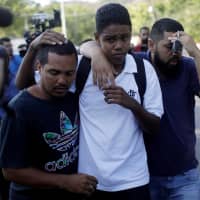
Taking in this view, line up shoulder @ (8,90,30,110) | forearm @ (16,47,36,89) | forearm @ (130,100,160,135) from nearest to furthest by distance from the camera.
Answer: shoulder @ (8,90,30,110) < forearm @ (130,100,160,135) < forearm @ (16,47,36,89)

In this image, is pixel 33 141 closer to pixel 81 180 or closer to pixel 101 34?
pixel 81 180

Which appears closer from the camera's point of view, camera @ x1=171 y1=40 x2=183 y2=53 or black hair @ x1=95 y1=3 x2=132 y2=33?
black hair @ x1=95 y1=3 x2=132 y2=33

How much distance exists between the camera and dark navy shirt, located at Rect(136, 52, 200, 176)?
8.98ft

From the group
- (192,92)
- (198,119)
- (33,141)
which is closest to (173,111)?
(192,92)

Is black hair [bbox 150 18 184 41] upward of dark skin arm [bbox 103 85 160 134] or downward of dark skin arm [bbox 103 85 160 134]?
upward

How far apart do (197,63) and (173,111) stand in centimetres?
29

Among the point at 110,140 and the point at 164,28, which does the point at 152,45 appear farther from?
the point at 110,140

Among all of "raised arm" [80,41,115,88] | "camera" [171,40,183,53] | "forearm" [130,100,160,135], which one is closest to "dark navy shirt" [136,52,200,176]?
"camera" [171,40,183,53]

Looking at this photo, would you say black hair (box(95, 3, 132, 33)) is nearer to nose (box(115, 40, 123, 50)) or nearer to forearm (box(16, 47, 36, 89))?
nose (box(115, 40, 123, 50))

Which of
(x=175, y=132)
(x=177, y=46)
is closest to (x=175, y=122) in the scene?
(x=175, y=132)

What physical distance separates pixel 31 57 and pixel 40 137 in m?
0.42

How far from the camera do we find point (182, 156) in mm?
2793

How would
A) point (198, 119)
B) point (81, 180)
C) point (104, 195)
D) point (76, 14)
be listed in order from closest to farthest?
1. point (81, 180)
2. point (104, 195)
3. point (198, 119)
4. point (76, 14)

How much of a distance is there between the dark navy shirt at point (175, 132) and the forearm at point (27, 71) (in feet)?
2.37
